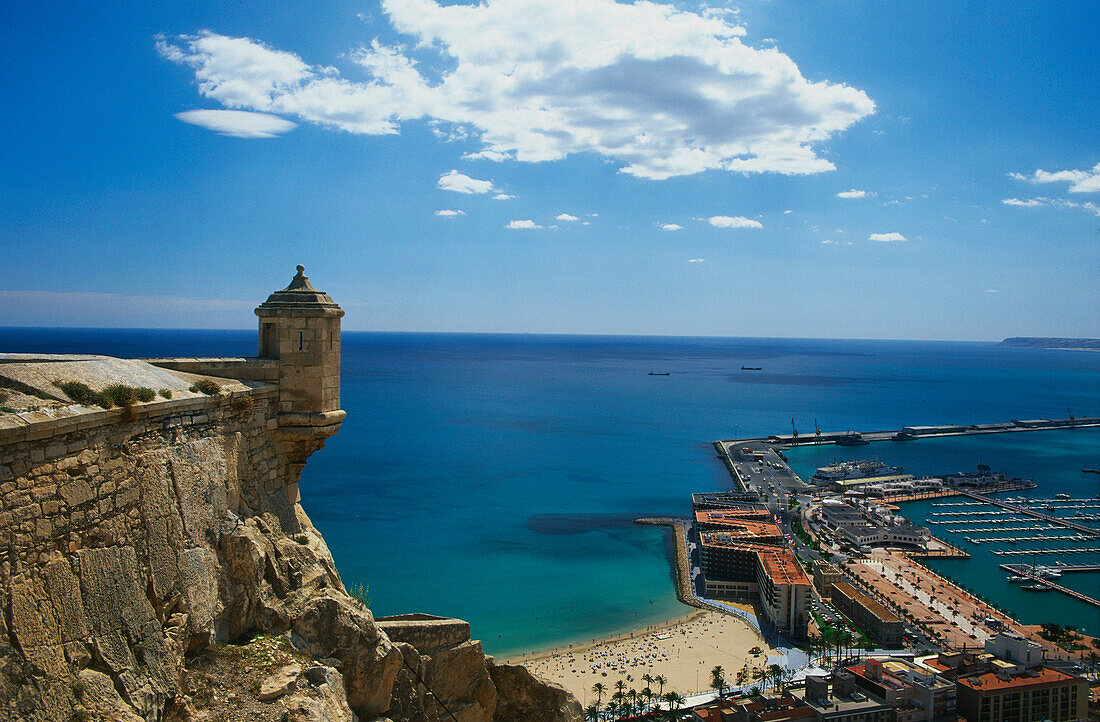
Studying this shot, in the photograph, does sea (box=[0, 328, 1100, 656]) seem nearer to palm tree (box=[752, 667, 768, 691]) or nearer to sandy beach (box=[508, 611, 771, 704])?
sandy beach (box=[508, 611, 771, 704])

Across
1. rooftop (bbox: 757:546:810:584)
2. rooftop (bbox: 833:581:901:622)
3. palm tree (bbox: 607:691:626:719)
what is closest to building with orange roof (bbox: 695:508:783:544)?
rooftop (bbox: 757:546:810:584)

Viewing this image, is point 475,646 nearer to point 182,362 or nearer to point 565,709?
point 565,709

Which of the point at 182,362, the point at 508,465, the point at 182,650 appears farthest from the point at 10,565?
the point at 508,465

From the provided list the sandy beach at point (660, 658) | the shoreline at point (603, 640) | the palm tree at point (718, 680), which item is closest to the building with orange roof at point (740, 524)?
the shoreline at point (603, 640)

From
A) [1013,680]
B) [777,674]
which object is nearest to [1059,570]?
[1013,680]

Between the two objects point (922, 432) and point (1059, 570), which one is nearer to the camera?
point (1059, 570)

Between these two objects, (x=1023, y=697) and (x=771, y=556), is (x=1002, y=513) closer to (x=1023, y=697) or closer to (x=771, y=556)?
(x=771, y=556)
